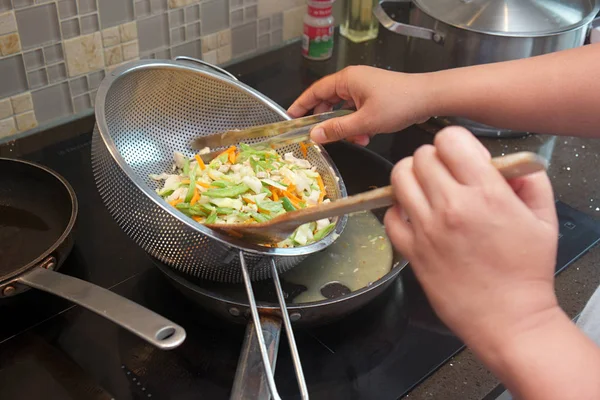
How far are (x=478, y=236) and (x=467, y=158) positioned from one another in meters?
0.06

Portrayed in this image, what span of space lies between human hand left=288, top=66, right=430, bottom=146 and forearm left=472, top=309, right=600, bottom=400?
0.38 meters

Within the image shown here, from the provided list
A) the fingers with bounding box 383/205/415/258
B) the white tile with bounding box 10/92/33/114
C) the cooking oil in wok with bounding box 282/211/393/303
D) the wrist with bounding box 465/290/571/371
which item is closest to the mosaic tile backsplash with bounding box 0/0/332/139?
the white tile with bounding box 10/92/33/114

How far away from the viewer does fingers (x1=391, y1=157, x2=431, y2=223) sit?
47 cm

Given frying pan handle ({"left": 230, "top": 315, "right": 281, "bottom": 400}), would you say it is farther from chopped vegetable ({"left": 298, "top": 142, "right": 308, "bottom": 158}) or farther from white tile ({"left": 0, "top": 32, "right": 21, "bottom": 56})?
white tile ({"left": 0, "top": 32, "right": 21, "bottom": 56})

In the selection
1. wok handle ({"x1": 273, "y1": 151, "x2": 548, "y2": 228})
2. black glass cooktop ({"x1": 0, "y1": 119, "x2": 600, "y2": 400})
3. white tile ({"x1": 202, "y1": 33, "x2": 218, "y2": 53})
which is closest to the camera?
wok handle ({"x1": 273, "y1": 151, "x2": 548, "y2": 228})

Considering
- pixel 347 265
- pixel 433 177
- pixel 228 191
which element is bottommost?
pixel 347 265

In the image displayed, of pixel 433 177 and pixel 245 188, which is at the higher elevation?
pixel 433 177

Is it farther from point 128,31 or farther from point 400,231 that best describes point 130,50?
point 400,231

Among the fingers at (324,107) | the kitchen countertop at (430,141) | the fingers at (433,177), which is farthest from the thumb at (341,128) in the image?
the fingers at (433,177)

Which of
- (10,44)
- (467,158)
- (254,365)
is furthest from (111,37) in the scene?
(467,158)

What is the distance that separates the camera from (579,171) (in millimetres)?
1032

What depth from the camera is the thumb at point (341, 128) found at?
31.7 inches

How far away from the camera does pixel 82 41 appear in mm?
988

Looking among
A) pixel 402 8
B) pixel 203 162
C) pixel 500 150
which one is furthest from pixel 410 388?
pixel 402 8
